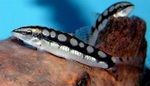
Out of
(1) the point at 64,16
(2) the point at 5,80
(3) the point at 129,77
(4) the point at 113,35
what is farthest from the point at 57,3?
(2) the point at 5,80

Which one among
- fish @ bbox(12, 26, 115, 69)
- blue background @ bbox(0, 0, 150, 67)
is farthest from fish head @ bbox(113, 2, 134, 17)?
fish @ bbox(12, 26, 115, 69)

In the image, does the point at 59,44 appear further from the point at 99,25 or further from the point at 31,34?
the point at 99,25

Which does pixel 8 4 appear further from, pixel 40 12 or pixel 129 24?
pixel 129 24

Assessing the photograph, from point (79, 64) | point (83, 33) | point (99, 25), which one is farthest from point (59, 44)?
point (99, 25)

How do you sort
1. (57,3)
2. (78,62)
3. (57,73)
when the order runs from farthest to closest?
(57,3)
(78,62)
(57,73)

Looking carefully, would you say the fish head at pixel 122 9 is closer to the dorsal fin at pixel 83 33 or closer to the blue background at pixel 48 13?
the blue background at pixel 48 13
